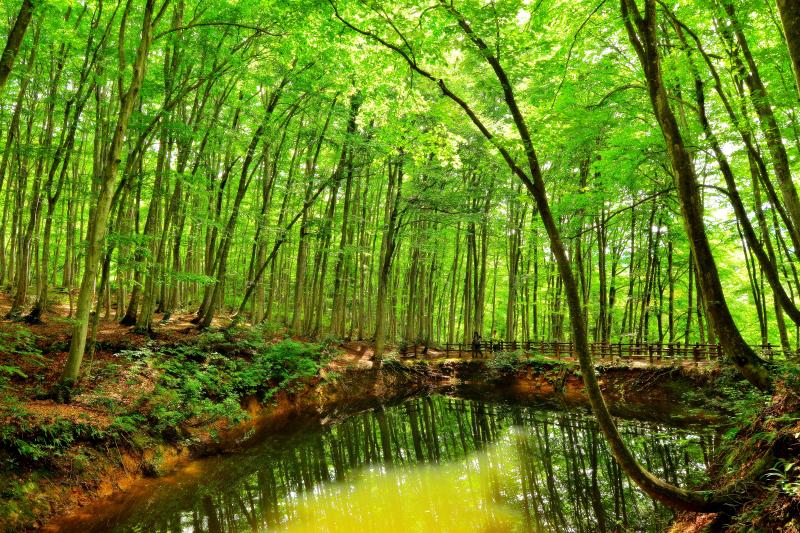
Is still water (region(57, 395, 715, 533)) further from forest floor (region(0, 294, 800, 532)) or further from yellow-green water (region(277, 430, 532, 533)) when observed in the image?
forest floor (region(0, 294, 800, 532))

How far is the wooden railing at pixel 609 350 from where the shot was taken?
48.7ft

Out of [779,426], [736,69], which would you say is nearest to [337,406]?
[779,426]

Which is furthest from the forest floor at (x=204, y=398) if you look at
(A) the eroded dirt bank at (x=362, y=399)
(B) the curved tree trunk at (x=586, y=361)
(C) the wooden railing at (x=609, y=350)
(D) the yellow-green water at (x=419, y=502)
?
(D) the yellow-green water at (x=419, y=502)

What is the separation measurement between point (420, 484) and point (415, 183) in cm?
1342

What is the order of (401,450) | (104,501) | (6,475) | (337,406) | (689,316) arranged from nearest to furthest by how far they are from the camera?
(6,475)
(104,501)
(401,450)
(337,406)
(689,316)

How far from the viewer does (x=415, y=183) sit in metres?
18.8

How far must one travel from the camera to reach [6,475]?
5805 millimetres

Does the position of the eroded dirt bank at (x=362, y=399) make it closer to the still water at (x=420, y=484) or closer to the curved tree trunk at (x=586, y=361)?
the still water at (x=420, y=484)

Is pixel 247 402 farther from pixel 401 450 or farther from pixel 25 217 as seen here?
pixel 25 217

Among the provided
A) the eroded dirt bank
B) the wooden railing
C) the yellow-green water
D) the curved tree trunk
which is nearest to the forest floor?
the eroded dirt bank

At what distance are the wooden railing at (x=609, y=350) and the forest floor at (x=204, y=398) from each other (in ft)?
2.49

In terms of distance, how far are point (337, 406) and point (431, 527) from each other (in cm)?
910

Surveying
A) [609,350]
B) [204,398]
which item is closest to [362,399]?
[204,398]

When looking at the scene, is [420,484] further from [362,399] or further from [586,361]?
[362,399]
